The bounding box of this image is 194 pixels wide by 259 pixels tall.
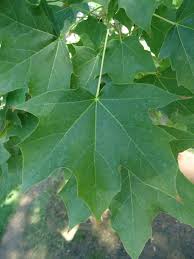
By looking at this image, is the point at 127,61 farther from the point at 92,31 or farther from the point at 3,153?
the point at 3,153

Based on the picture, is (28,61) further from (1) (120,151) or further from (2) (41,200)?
(2) (41,200)

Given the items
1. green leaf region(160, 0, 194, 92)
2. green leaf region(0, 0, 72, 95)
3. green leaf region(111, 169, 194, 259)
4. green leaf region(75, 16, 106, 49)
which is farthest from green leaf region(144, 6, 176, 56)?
green leaf region(111, 169, 194, 259)

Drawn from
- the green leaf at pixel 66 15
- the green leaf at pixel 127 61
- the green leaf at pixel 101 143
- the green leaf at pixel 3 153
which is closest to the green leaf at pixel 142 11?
the green leaf at pixel 101 143

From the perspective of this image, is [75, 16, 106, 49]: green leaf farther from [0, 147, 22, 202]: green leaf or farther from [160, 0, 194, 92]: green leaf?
[0, 147, 22, 202]: green leaf

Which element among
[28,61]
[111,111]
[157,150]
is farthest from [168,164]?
[28,61]

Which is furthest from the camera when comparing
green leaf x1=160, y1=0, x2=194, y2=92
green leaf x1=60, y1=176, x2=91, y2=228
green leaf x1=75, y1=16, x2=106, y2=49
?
green leaf x1=75, y1=16, x2=106, y2=49

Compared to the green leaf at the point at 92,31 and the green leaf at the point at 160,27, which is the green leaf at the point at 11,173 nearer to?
the green leaf at the point at 92,31
